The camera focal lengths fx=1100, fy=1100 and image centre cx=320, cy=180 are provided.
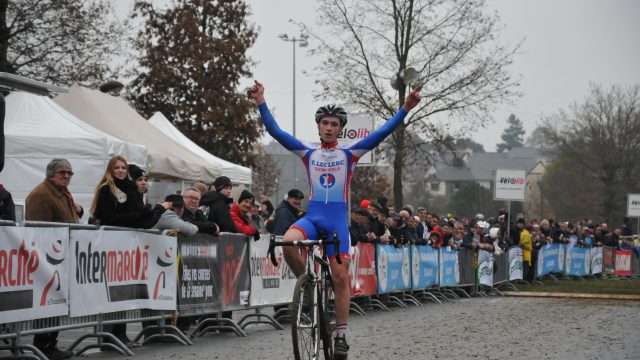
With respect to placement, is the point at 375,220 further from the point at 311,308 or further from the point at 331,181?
the point at 311,308

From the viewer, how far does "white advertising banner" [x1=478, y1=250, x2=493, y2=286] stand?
81.8 ft

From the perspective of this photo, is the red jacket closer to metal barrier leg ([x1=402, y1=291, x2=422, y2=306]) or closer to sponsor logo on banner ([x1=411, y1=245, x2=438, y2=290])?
metal barrier leg ([x1=402, y1=291, x2=422, y2=306])

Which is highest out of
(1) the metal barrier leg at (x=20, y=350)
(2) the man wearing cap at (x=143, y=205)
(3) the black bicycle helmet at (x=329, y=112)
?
(3) the black bicycle helmet at (x=329, y=112)

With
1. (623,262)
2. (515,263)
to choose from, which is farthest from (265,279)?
(623,262)

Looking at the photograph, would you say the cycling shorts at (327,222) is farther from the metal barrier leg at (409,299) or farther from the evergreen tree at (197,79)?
the evergreen tree at (197,79)

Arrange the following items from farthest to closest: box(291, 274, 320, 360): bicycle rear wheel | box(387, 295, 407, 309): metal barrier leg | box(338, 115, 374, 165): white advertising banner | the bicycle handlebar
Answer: box(338, 115, 374, 165): white advertising banner
box(387, 295, 407, 309): metal barrier leg
the bicycle handlebar
box(291, 274, 320, 360): bicycle rear wheel

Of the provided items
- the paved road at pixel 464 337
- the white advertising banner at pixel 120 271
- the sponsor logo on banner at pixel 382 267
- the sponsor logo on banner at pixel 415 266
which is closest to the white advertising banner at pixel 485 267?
the sponsor logo on banner at pixel 415 266

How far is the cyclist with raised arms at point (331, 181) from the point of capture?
894 centimetres

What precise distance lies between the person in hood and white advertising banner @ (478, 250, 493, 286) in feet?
34.3

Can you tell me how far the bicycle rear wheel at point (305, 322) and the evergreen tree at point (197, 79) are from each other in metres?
32.0

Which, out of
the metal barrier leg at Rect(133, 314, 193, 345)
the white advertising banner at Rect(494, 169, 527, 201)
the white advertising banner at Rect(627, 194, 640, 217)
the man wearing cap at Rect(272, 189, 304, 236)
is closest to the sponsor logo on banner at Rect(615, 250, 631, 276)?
the white advertising banner at Rect(627, 194, 640, 217)

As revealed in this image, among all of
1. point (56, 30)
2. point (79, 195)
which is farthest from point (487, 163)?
point (79, 195)

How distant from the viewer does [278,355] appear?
34.8ft

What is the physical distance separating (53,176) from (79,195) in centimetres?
903
